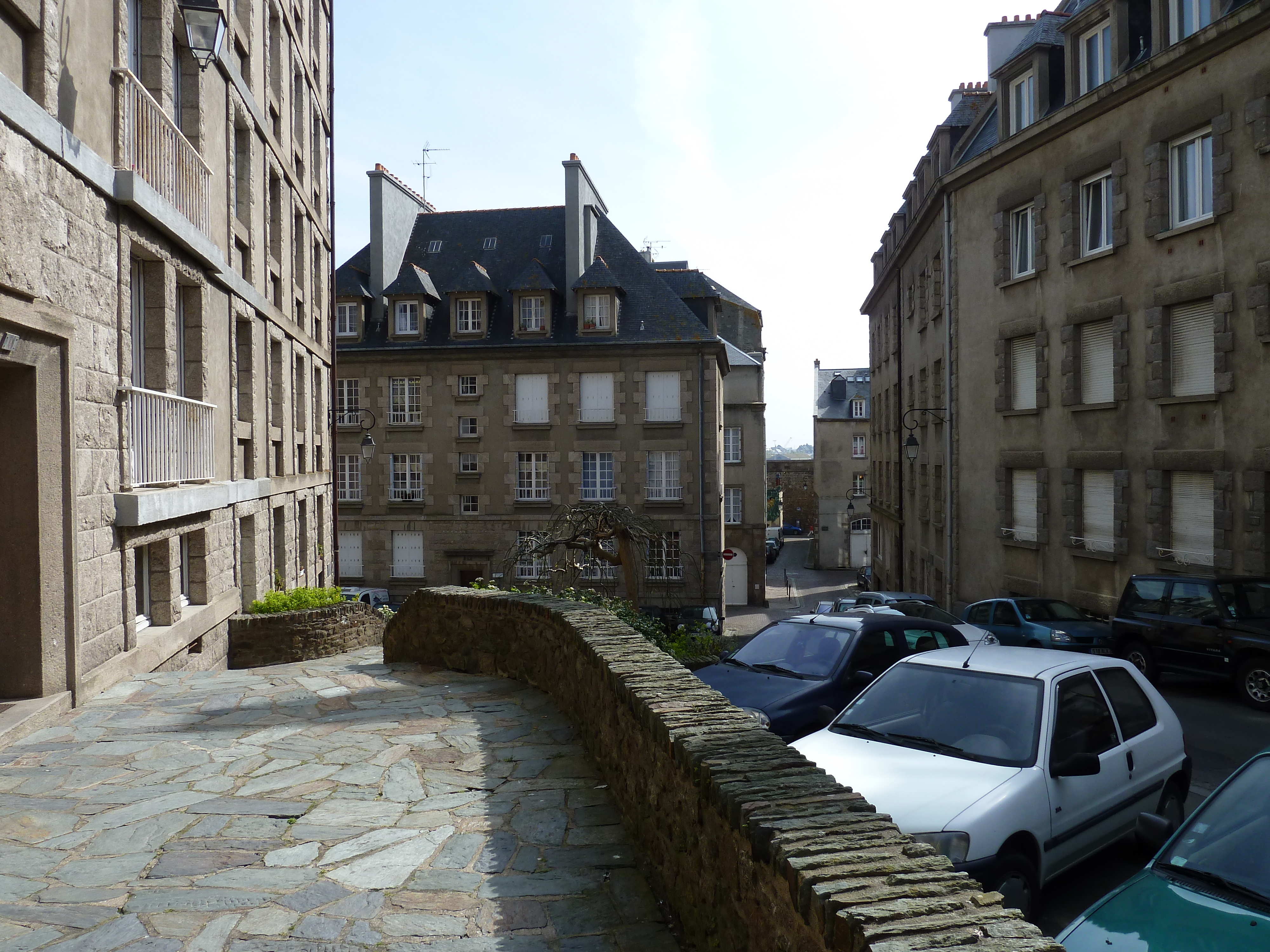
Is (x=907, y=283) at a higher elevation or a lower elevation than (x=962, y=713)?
higher

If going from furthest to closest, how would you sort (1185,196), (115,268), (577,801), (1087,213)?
1. (1087,213)
2. (1185,196)
3. (115,268)
4. (577,801)

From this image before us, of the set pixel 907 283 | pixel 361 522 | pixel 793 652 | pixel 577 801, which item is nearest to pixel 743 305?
pixel 907 283

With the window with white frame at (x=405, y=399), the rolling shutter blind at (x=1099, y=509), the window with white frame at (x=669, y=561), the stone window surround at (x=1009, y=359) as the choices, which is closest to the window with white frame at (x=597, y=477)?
the window with white frame at (x=669, y=561)

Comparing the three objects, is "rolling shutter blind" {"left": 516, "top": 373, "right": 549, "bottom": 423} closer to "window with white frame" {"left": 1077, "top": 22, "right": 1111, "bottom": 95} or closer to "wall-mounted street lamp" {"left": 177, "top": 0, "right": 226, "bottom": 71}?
"window with white frame" {"left": 1077, "top": 22, "right": 1111, "bottom": 95}

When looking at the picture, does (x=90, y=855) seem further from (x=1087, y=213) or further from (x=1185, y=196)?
(x=1087, y=213)

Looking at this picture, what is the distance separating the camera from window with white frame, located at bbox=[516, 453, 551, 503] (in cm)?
3086

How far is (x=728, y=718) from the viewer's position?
4.44 metres

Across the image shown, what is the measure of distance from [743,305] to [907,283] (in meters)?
12.7

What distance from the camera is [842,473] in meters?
57.8

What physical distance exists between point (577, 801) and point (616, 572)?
2451 centimetres

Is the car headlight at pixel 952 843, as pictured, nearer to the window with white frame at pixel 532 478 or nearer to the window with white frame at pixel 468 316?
the window with white frame at pixel 532 478

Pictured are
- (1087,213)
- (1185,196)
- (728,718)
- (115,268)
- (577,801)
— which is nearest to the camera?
(728,718)

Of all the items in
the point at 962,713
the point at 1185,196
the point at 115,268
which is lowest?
the point at 962,713

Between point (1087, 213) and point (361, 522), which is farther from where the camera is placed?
point (361, 522)
